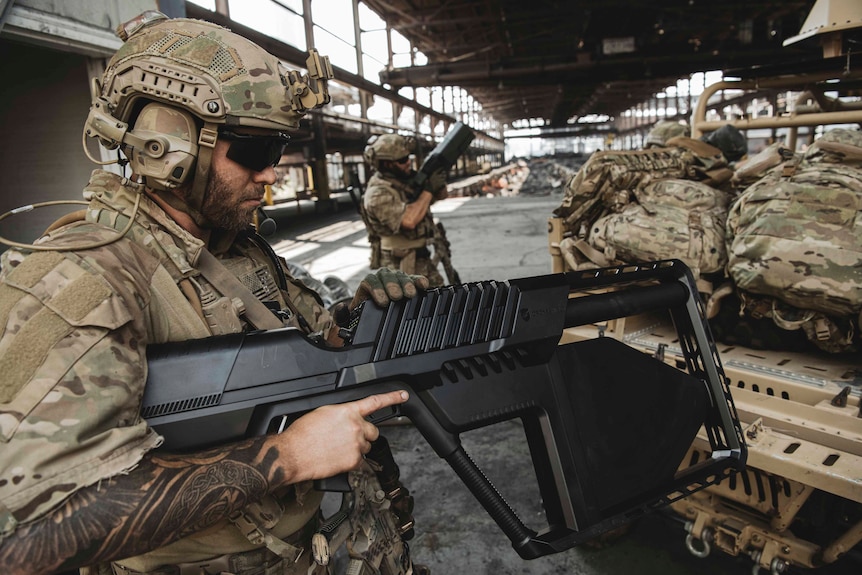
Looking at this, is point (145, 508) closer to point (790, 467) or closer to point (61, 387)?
point (61, 387)

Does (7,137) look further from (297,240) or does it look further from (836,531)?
(297,240)

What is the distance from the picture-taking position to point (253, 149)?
120 cm

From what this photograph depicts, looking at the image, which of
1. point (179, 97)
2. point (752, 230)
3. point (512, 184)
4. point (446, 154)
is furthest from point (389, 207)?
point (512, 184)

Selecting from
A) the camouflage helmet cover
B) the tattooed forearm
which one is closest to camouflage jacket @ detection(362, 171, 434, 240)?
the camouflage helmet cover

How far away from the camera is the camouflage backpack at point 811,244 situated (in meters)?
1.87

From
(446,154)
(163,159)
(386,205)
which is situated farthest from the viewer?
(446,154)

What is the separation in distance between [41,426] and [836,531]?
231cm

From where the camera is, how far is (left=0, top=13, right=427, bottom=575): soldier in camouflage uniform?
76 cm

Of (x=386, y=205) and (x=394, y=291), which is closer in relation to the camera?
(x=394, y=291)

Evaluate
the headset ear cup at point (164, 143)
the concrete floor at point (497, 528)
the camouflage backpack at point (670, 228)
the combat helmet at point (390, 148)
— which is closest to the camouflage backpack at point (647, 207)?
the camouflage backpack at point (670, 228)

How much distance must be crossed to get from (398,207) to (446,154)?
640mm

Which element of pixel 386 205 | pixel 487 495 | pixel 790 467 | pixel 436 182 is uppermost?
pixel 436 182

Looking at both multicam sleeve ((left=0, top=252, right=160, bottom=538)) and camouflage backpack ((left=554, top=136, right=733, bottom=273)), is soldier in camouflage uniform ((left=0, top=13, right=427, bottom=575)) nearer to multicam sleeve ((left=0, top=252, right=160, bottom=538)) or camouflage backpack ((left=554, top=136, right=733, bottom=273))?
multicam sleeve ((left=0, top=252, right=160, bottom=538))

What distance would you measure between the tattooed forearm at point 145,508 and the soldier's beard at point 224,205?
55 centimetres
